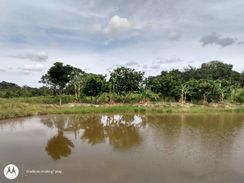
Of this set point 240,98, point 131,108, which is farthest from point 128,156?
point 240,98

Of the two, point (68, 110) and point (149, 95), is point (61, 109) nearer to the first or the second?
point (68, 110)

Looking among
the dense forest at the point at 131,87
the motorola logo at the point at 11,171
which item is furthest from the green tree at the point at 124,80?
the motorola logo at the point at 11,171

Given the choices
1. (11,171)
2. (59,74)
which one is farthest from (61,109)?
(11,171)

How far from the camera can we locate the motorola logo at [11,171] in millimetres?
8898

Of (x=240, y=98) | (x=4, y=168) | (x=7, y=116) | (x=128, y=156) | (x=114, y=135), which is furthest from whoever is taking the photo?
(x=240, y=98)

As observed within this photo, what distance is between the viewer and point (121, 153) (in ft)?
40.0

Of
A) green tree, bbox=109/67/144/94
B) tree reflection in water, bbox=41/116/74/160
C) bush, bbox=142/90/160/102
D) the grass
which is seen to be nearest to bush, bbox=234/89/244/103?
the grass

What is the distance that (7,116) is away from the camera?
2158cm

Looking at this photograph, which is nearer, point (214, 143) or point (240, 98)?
point (214, 143)

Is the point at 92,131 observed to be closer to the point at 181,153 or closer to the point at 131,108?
the point at 181,153

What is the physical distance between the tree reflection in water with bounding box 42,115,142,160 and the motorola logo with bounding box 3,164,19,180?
5.92ft

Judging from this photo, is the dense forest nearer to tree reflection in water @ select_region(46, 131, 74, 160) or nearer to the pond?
the pond

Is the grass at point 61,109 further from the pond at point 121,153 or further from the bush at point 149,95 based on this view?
the bush at point 149,95

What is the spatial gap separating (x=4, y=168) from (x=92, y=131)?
827cm
